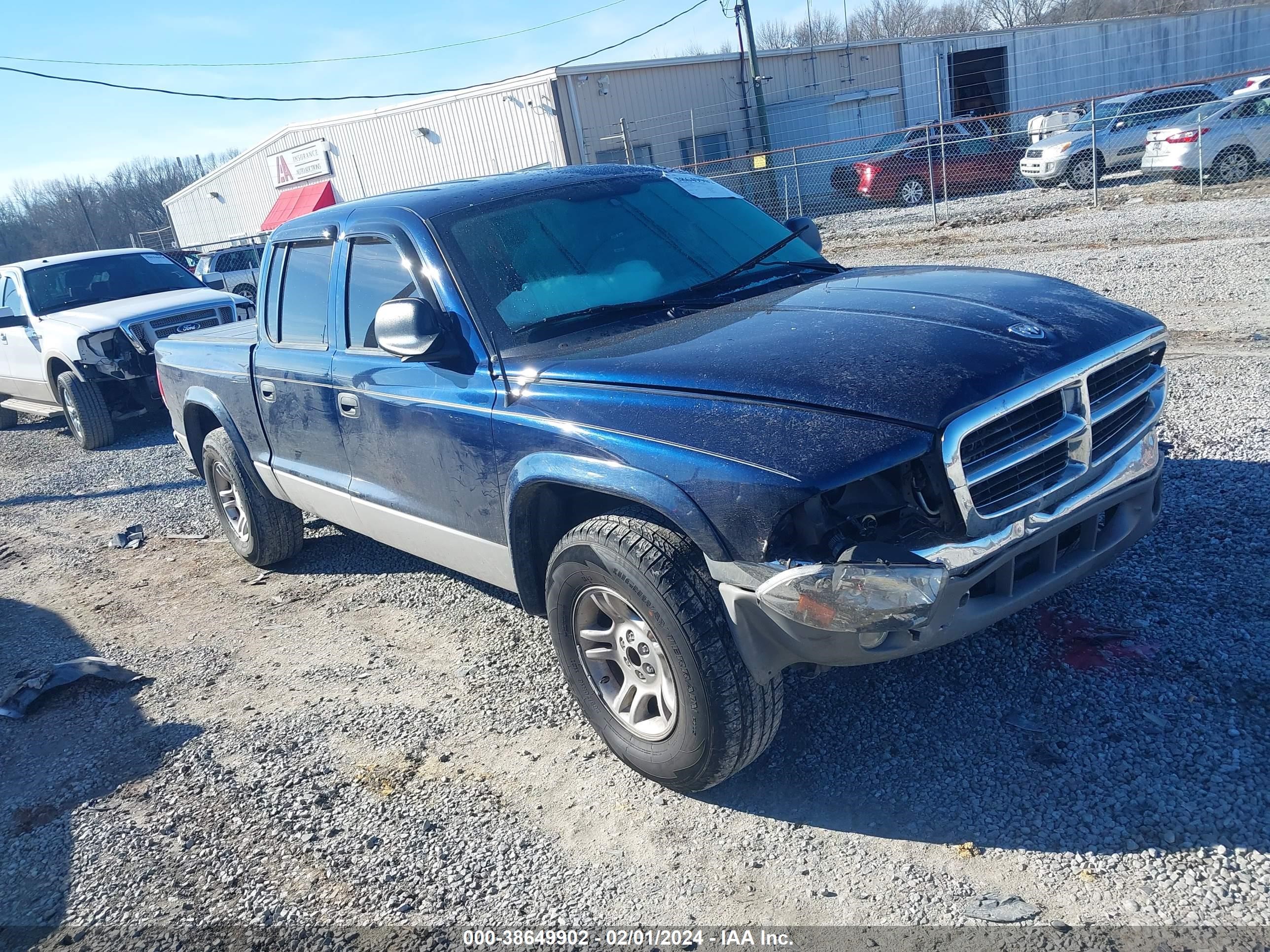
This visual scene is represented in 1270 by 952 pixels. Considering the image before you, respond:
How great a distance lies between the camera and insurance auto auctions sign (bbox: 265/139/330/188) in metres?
34.2

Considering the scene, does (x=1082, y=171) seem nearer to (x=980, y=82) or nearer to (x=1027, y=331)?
(x=980, y=82)

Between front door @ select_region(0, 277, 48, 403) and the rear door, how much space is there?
7222 millimetres

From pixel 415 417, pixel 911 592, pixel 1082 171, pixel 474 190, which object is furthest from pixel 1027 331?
pixel 1082 171

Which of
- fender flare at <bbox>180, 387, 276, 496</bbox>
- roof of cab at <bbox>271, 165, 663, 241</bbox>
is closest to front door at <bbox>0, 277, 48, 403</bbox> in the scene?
fender flare at <bbox>180, 387, 276, 496</bbox>

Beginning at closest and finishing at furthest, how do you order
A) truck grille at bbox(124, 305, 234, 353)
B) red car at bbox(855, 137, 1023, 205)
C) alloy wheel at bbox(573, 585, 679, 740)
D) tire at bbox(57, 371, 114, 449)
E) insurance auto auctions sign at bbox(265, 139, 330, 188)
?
alloy wheel at bbox(573, 585, 679, 740) < truck grille at bbox(124, 305, 234, 353) < tire at bbox(57, 371, 114, 449) < red car at bbox(855, 137, 1023, 205) < insurance auto auctions sign at bbox(265, 139, 330, 188)

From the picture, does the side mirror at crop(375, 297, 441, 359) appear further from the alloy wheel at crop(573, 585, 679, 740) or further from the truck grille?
the truck grille

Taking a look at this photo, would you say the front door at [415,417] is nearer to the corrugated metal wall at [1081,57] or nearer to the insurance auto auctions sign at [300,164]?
the corrugated metal wall at [1081,57]

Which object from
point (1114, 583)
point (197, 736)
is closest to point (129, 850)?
point (197, 736)

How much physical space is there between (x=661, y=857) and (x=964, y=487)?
4.73 feet

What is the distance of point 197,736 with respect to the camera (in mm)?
4051

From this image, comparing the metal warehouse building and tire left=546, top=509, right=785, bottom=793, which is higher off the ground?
the metal warehouse building

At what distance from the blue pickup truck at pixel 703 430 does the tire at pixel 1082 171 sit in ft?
55.0

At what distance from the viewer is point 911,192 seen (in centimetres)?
2234

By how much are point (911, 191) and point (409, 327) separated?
69.4 feet
